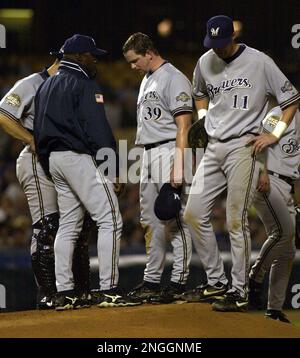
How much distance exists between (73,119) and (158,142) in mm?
647

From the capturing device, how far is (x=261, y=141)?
5383mm

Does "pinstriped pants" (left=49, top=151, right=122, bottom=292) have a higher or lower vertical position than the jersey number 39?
lower

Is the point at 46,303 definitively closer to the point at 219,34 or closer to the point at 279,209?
the point at 279,209

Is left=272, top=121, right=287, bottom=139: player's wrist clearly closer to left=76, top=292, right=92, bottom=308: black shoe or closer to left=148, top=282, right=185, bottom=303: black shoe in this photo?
left=148, top=282, right=185, bottom=303: black shoe

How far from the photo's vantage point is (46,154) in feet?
18.4

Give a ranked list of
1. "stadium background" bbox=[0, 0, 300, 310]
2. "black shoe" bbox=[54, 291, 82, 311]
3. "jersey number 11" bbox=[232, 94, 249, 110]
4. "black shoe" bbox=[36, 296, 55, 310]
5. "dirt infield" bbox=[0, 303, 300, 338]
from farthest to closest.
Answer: "stadium background" bbox=[0, 0, 300, 310] < "black shoe" bbox=[36, 296, 55, 310] < "black shoe" bbox=[54, 291, 82, 311] < "jersey number 11" bbox=[232, 94, 249, 110] < "dirt infield" bbox=[0, 303, 300, 338]

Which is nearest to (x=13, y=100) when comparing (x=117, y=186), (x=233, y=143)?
(x=117, y=186)

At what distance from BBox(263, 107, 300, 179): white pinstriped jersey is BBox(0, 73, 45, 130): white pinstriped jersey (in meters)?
1.53

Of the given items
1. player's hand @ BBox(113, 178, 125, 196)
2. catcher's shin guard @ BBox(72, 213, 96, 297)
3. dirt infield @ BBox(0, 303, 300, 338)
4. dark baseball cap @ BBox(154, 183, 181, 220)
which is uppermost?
player's hand @ BBox(113, 178, 125, 196)

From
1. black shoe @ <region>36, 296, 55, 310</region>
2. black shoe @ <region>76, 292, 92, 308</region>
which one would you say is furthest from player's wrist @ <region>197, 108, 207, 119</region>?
black shoe @ <region>36, 296, 55, 310</region>

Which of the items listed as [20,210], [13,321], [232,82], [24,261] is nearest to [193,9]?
[20,210]

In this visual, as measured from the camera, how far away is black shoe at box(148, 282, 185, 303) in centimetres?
576
